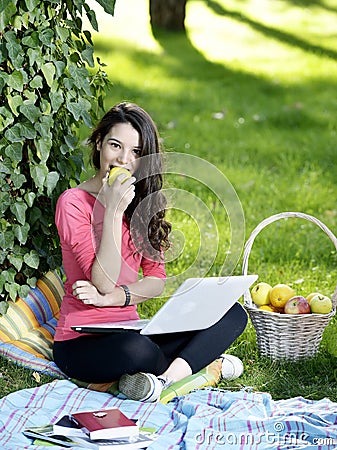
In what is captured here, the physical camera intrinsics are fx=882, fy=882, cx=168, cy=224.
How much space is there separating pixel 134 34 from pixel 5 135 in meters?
5.83

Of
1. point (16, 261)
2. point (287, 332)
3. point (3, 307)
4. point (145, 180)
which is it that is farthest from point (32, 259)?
point (287, 332)

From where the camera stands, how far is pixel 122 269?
3.34 m

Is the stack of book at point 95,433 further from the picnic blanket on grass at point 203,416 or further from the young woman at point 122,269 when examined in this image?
the young woman at point 122,269

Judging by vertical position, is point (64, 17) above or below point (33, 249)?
above

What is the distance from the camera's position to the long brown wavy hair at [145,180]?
3.27m

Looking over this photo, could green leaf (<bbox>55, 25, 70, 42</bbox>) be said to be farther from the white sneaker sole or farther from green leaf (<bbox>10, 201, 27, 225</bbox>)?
the white sneaker sole

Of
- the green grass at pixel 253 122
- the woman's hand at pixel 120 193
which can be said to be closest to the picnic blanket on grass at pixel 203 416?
the green grass at pixel 253 122

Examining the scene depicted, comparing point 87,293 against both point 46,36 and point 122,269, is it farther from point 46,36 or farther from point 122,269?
point 46,36

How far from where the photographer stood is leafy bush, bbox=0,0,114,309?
10.6 ft

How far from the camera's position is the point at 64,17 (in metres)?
3.40

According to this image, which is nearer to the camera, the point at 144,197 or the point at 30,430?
the point at 30,430

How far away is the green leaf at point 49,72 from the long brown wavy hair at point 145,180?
0.24 m

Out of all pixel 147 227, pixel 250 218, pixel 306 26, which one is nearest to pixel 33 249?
pixel 147 227

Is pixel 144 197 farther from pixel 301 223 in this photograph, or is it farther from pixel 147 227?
pixel 301 223
